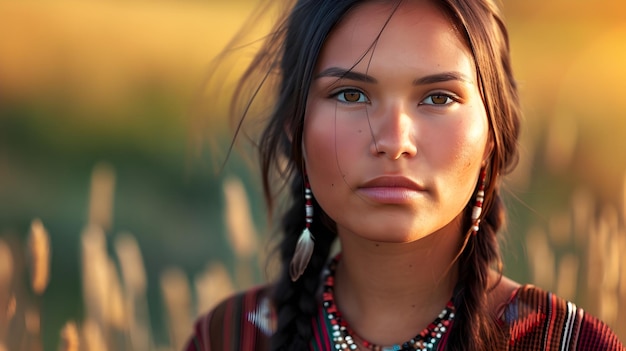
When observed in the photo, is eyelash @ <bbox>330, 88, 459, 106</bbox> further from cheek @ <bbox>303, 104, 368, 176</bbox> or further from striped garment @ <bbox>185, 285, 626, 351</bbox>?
striped garment @ <bbox>185, 285, 626, 351</bbox>

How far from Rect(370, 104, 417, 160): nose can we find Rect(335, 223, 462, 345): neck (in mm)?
281

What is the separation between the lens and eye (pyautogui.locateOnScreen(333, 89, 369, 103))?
1.87 meters

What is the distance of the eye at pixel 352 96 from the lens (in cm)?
187

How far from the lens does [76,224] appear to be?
400 centimetres

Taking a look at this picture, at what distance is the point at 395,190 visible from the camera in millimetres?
1806

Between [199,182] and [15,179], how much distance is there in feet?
2.55

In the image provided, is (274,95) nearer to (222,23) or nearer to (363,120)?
(363,120)

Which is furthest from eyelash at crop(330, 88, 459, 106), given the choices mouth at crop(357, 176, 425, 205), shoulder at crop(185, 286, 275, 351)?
shoulder at crop(185, 286, 275, 351)

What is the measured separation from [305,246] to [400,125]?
1.38 feet

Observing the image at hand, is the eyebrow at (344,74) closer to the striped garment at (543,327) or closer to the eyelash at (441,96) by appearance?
the eyelash at (441,96)

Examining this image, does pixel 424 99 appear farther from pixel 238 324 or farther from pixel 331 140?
pixel 238 324

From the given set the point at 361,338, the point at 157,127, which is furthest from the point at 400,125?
the point at 157,127

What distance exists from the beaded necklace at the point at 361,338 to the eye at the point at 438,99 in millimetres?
437

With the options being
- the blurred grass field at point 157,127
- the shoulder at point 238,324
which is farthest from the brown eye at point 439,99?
the blurred grass field at point 157,127
